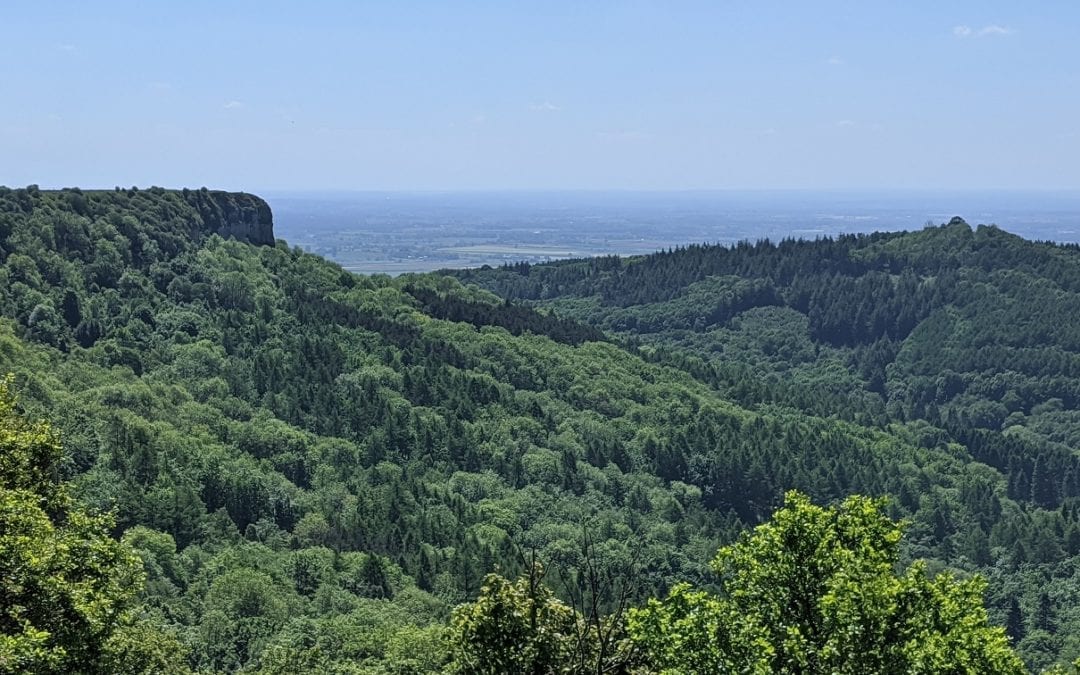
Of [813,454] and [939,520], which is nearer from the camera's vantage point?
[939,520]

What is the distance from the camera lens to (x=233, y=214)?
13975cm

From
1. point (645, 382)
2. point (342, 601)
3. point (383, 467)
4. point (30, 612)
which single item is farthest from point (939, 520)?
point (30, 612)

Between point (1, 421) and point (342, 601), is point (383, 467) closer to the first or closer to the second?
point (342, 601)

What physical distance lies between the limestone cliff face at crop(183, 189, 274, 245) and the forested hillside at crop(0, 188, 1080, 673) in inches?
16.6

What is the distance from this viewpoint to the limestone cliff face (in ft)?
442

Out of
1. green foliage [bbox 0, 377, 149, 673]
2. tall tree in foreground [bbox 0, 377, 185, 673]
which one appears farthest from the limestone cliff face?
green foliage [bbox 0, 377, 149, 673]

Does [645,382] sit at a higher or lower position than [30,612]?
lower

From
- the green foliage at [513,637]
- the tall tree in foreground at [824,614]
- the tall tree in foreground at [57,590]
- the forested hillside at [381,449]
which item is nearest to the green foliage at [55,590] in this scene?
the tall tree in foreground at [57,590]

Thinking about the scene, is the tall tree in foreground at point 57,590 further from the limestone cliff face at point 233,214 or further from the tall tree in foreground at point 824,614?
the limestone cliff face at point 233,214

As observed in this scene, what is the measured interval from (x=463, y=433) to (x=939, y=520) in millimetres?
55055

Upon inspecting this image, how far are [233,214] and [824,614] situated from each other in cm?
12797

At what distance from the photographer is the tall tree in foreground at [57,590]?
72.6 ft

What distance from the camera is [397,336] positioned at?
13188 cm

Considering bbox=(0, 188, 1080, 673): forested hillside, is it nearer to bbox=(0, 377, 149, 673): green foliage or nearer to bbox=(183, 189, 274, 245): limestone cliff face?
bbox=(183, 189, 274, 245): limestone cliff face
